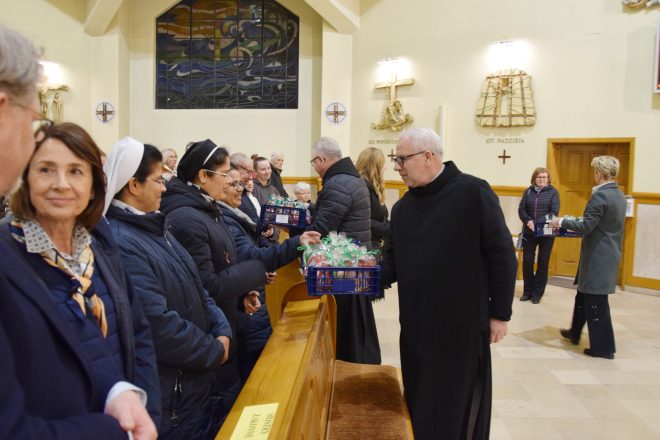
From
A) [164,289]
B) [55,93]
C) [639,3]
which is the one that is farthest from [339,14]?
[164,289]

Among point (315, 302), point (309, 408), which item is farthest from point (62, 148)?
point (315, 302)

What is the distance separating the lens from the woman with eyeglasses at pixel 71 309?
1.08 meters

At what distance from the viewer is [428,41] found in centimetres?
1015

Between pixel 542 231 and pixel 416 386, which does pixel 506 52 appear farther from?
pixel 416 386

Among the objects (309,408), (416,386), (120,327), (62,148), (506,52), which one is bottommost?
(416,386)

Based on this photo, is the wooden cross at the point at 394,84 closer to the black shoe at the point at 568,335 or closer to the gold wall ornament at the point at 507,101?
the gold wall ornament at the point at 507,101

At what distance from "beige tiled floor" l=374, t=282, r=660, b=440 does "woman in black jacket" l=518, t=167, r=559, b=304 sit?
2.28 ft

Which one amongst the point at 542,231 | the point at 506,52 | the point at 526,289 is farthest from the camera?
the point at 506,52

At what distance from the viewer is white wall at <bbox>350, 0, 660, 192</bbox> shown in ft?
28.5

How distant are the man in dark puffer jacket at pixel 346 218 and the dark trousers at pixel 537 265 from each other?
4397mm

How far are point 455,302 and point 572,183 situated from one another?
781cm

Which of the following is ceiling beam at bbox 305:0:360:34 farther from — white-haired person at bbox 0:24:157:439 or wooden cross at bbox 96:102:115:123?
white-haired person at bbox 0:24:157:439

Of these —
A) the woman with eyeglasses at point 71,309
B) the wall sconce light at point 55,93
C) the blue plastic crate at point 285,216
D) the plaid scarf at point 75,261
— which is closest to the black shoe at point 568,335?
the blue plastic crate at point 285,216

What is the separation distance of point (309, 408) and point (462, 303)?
47.6 inches
